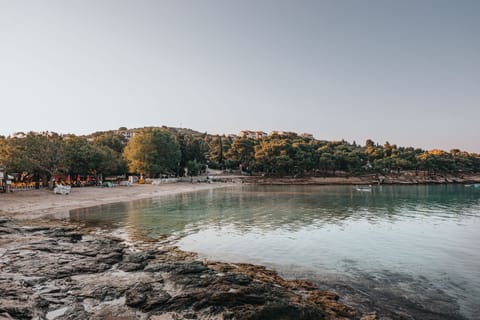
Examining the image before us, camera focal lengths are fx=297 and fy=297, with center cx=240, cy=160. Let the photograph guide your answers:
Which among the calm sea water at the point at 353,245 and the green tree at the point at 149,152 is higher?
the green tree at the point at 149,152

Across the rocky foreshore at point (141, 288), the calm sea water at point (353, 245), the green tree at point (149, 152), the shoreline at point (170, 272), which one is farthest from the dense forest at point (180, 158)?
the rocky foreshore at point (141, 288)

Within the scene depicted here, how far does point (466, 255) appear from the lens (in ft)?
52.5

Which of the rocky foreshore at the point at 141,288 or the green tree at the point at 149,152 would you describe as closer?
the rocky foreshore at the point at 141,288

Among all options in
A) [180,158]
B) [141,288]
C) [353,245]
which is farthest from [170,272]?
[180,158]

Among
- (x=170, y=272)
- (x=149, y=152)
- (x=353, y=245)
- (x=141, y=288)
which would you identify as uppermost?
(x=149, y=152)

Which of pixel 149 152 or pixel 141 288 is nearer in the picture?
pixel 141 288

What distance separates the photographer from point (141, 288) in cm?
960

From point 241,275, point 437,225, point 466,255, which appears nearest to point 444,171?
point 437,225

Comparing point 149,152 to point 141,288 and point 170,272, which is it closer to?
point 170,272

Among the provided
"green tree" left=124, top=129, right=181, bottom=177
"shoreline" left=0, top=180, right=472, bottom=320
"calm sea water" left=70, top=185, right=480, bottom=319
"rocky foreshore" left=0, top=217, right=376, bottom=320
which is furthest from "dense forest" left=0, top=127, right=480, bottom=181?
"rocky foreshore" left=0, top=217, right=376, bottom=320

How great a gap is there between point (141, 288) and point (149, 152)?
69678 millimetres

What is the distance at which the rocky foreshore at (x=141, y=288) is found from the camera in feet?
26.6

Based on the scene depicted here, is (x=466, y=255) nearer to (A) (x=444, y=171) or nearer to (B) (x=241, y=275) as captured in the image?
(B) (x=241, y=275)

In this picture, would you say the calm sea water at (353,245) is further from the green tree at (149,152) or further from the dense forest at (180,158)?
the green tree at (149,152)
